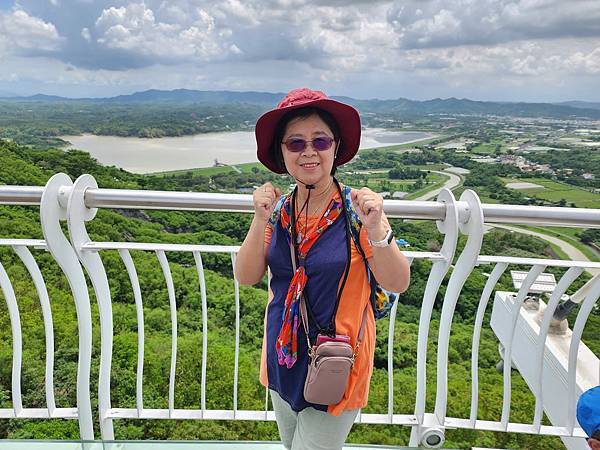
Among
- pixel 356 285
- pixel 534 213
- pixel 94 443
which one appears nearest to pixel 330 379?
A: pixel 356 285

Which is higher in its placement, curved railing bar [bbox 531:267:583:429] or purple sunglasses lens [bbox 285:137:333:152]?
purple sunglasses lens [bbox 285:137:333:152]

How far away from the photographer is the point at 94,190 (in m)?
1.60

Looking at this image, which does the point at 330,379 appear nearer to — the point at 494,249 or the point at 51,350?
the point at 51,350

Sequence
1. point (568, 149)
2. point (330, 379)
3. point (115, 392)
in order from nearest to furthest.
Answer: point (330, 379) < point (115, 392) < point (568, 149)

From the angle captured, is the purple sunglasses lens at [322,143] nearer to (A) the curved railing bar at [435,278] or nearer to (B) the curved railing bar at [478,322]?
(A) the curved railing bar at [435,278]

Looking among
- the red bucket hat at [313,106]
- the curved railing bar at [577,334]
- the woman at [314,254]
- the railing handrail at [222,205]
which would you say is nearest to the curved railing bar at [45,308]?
the railing handrail at [222,205]

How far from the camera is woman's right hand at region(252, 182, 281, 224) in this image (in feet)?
3.84

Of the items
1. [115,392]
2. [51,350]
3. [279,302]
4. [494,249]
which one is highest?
[279,302]

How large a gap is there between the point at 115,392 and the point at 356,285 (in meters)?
1.95

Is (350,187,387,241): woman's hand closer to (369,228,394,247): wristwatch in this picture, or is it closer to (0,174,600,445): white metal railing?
(369,228,394,247): wristwatch

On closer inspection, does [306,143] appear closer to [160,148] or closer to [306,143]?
[306,143]

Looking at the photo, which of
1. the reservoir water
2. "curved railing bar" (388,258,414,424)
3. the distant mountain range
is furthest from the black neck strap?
the distant mountain range

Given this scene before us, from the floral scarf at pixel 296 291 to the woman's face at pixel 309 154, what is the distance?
98 millimetres

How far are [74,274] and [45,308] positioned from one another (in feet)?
0.79
